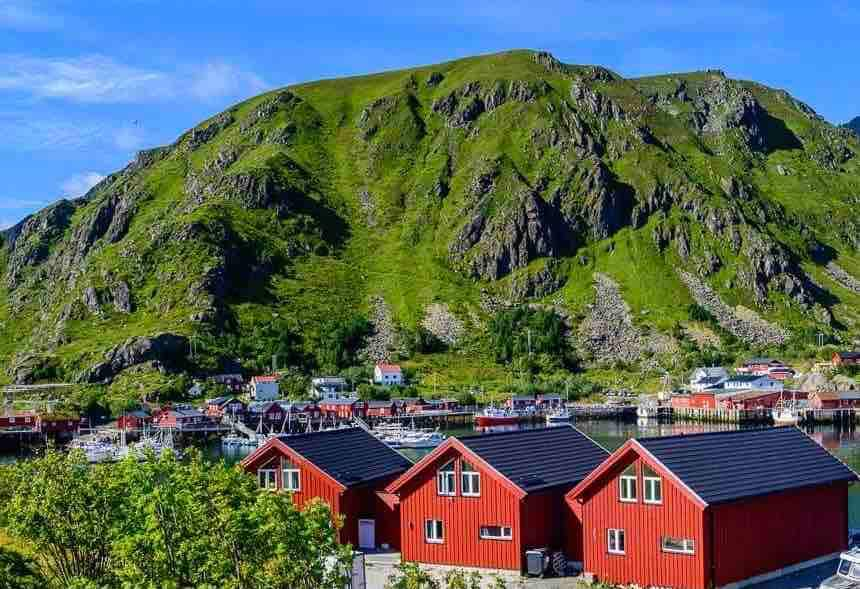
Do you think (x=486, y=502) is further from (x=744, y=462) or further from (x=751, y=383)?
(x=751, y=383)

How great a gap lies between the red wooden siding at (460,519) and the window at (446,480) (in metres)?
0.16

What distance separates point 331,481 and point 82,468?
11.5 metres

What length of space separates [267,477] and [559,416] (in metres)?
117

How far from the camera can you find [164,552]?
28969 millimetres

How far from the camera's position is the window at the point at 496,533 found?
42.8 meters

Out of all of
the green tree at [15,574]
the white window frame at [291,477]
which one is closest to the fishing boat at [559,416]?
the white window frame at [291,477]

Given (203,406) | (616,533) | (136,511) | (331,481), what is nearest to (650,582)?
(616,533)

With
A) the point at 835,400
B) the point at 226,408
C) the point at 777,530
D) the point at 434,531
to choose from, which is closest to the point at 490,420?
the point at 226,408

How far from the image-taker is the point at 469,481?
43.8 meters

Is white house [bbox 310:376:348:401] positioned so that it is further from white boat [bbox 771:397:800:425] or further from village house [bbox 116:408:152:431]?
white boat [bbox 771:397:800:425]

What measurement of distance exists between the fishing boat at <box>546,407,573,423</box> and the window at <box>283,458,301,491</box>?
112 meters

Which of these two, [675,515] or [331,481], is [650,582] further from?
[331,481]

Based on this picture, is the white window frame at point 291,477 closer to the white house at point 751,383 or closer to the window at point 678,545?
the window at point 678,545

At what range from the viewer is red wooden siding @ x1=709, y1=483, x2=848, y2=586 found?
128 feet
